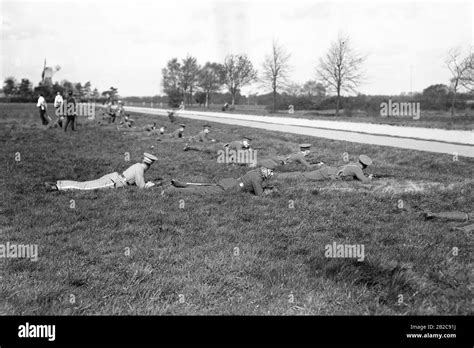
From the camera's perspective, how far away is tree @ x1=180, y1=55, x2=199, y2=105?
2406 inches

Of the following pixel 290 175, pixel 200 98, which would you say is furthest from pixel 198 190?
pixel 200 98

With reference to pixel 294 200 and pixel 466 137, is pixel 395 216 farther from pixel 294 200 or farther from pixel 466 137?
pixel 466 137

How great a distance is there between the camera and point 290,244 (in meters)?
4.89

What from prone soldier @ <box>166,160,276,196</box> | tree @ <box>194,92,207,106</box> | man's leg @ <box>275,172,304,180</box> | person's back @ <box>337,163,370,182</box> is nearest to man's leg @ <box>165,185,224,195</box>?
prone soldier @ <box>166,160,276,196</box>

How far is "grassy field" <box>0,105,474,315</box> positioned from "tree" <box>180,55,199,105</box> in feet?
180

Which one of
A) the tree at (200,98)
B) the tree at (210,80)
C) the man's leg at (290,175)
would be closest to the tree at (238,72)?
the tree at (210,80)

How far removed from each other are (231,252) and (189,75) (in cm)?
6018

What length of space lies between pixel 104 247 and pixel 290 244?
250 centimetres

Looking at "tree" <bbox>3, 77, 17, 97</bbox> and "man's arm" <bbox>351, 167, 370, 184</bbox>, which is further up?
"tree" <bbox>3, 77, 17, 97</bbox>

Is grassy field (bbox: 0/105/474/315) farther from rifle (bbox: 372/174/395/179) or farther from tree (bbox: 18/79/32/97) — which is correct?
tree (bbox: 18/79/32/97)
